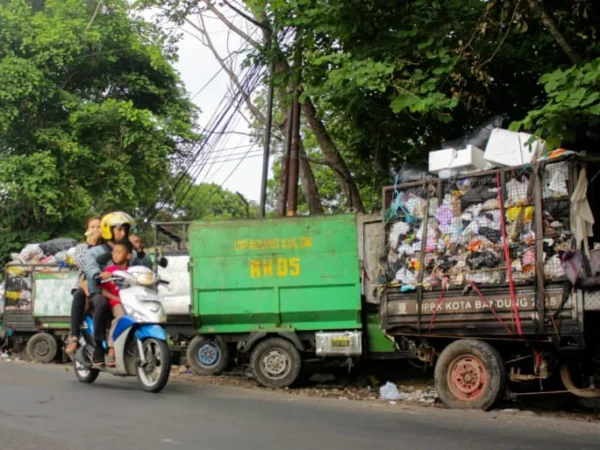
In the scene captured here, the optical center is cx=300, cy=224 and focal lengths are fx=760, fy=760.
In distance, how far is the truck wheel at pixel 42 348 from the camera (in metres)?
13.7

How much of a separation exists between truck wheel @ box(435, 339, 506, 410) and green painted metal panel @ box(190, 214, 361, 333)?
6.19ft

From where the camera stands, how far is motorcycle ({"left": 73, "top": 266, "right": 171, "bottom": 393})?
302 inches

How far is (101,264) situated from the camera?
8.11 meters

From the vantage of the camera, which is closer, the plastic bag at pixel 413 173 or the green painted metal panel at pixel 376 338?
the plastic bag at pixel 413 173

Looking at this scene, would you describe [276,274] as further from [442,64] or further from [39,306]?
[39,306]

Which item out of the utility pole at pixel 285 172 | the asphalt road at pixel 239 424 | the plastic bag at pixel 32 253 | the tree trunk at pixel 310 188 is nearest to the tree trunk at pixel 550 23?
the asphalt road at pixel 239 424

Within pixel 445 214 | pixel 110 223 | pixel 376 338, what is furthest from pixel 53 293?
pixel 445 214

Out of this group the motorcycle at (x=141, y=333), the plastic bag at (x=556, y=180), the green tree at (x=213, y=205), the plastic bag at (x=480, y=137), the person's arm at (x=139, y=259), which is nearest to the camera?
the plastic bag at (x=556, y=180)

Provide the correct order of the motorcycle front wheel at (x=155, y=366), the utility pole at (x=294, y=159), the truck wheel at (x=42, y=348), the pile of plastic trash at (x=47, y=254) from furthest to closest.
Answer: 1. the utility pole at (x=294, y=159)
2. the pile of plastic trash at (x=47, y=254)
3. the truck wheel at (x=42, y=348)
4. the motorcycle front wheel at (x=155, y=366)

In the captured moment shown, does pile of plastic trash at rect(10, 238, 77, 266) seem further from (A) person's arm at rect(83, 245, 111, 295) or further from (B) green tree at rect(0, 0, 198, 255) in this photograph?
(A) person's arm at rect(83, 245, 111, 295)

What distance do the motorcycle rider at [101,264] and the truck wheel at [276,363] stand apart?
2.32m

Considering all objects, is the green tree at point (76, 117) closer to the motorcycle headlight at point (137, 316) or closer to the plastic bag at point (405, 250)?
the motorcycle headlight at point (137, 316)

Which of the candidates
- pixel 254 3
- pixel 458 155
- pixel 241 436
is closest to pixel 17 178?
pixel 254 3

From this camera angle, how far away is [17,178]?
693 inches
